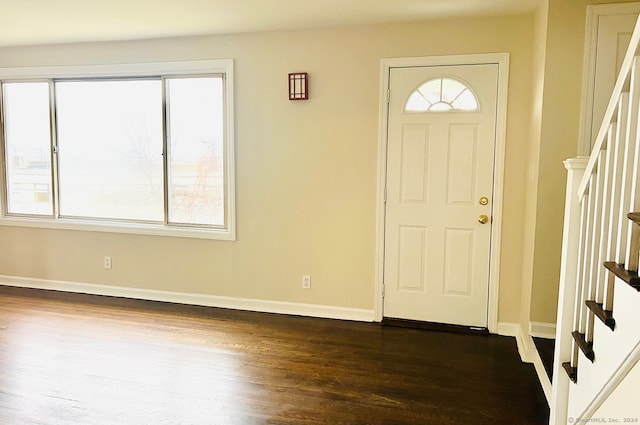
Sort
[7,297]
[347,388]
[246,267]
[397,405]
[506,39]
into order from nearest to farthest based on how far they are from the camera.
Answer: [397,405] < [347,388] < [506,39] < [246,267] < [7,297]

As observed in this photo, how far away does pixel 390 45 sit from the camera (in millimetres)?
3539

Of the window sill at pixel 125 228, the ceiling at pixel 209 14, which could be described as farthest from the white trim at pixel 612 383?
the window sill at pixel 125 228

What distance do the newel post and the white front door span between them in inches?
55.0

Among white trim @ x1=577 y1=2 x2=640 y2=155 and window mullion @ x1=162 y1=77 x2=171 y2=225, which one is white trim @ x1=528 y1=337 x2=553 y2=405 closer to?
white trim @ x1=577 y1=2 x2=640 y2=155

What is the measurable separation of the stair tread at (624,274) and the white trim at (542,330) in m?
1.53

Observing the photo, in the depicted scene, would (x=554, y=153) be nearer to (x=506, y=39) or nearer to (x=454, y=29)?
(x=506, y=39)

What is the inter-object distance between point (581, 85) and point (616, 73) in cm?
20

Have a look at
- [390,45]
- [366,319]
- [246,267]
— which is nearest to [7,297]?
[246,267]

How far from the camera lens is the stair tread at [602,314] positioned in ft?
5.28

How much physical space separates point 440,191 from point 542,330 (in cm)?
122

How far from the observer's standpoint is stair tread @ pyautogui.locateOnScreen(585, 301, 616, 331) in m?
1.61

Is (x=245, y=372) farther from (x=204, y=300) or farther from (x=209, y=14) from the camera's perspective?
(x=209, y=14)

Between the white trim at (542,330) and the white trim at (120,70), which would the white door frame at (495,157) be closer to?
the white trim at (542,330)

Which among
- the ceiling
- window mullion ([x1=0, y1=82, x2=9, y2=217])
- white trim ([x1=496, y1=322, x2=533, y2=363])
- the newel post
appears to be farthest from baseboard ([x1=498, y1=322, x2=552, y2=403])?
window mullion ([x1=0, y1=82, x2=9, y2=217])
